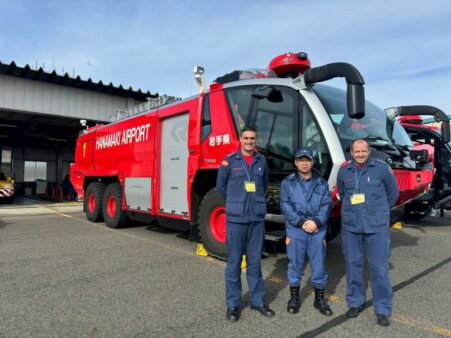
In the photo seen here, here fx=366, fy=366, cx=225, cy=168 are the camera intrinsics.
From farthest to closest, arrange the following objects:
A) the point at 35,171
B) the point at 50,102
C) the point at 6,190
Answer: the point at 35,171, the point at 6,190, the point at 50,102

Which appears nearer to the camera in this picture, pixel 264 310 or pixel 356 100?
pixel 264 310

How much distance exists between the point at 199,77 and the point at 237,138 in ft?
4.65

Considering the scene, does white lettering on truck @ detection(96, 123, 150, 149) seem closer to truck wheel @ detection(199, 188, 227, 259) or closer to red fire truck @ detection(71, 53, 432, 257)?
red fire truck @ detection(71, 53, 432, 257)

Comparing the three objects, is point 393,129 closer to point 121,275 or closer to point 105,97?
point 121,275

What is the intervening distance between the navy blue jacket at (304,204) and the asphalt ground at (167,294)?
84 centimetres

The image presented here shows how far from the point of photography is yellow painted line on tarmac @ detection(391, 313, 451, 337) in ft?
10.0

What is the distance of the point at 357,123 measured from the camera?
15.2ft

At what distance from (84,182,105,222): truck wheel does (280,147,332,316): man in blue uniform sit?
6.70 m

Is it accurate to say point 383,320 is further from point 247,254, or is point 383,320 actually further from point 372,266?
point 247,254

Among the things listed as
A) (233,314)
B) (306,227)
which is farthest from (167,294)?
(306,227)

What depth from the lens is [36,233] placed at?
26.2 feet

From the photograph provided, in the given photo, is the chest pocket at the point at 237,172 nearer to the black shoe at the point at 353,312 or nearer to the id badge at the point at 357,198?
the id badge at the point at 357,198

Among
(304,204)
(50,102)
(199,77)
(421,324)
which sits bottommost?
(421,324)

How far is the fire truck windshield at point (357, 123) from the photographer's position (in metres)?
4.43
